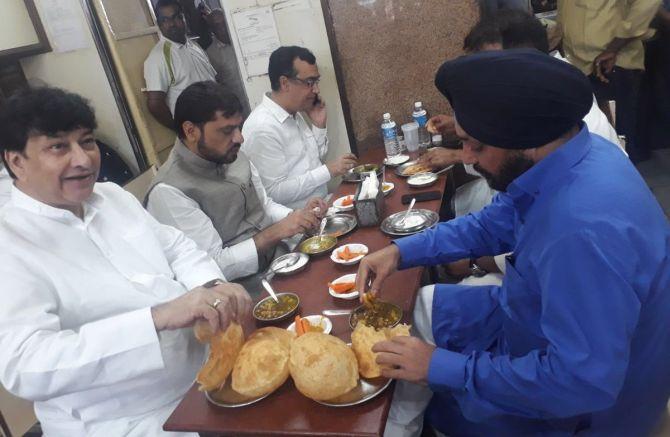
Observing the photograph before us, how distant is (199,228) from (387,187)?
3.46 feet

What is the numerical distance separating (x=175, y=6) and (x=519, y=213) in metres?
4.55

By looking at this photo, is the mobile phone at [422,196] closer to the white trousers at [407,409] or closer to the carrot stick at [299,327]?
the white trousers at [407,409]

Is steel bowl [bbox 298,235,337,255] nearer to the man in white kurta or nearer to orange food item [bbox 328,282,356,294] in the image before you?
orange food item [bbox 328,282,356,294]

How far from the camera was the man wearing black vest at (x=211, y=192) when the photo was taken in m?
2.37

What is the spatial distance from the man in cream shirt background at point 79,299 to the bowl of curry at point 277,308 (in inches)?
2.0

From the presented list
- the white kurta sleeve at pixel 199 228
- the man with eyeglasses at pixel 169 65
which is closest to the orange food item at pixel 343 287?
the white kurta sleeve at pixel 199 228

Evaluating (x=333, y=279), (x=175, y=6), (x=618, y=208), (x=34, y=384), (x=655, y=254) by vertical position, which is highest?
(x=175, y=6)

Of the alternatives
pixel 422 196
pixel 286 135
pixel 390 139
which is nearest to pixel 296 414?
pixel 422 196

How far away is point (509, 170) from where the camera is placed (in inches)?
49.8

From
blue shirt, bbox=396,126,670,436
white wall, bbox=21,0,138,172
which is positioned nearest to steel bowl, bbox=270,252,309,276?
blue shirt, bbox=396,126,670,436

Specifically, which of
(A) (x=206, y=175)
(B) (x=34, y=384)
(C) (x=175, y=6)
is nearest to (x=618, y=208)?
(B) (x=34, y=384)

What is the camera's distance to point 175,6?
15.5ft

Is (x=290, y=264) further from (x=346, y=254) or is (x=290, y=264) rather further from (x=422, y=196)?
(x=422, y=196)

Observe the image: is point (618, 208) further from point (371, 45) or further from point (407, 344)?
point (371, 45)
